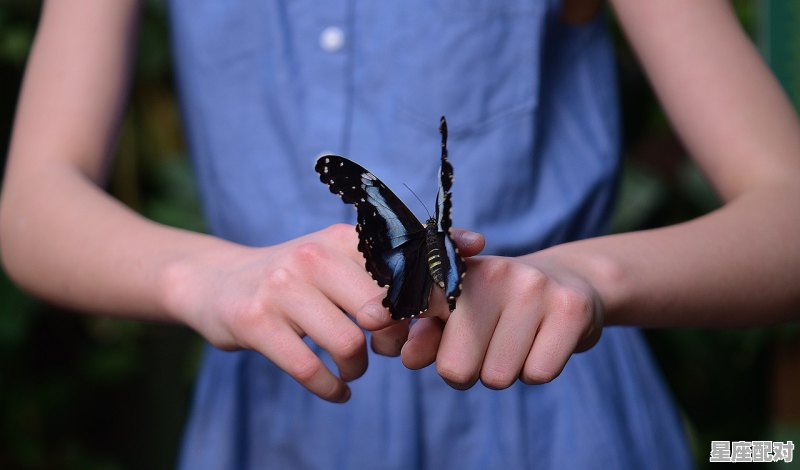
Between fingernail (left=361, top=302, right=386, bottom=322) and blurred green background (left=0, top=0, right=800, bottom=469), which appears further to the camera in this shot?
blurred green background (left=0, top=0, right=800, bottom=469)

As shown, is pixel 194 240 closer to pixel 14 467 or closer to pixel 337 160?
pixel 337 160

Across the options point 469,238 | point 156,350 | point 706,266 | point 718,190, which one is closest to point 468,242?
point 469,238

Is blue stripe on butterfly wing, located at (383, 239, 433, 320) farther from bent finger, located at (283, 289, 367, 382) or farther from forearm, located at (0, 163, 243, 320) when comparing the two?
forearm, located at (0, 163, 243, 320)

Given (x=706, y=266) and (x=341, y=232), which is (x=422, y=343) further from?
(x=706, y=266)

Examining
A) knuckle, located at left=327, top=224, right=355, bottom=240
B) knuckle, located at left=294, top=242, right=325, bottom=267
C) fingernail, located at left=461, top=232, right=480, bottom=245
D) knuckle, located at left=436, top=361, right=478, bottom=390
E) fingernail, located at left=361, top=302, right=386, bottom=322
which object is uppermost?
knuckle, located at left=327, top=224, right=355, bottom=240

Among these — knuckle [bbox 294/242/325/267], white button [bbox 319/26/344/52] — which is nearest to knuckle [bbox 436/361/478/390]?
knuckle [bbox 294/242/325/267]

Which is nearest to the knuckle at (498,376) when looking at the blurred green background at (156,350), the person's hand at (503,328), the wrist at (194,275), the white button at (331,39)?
the person's hand at (503,328)

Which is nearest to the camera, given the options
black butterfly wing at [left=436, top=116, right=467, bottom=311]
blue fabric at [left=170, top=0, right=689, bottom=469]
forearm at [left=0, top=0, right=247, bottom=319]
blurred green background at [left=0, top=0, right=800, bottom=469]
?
black butterfly wing at [left=436, top=116, right=467, bottom=311]
